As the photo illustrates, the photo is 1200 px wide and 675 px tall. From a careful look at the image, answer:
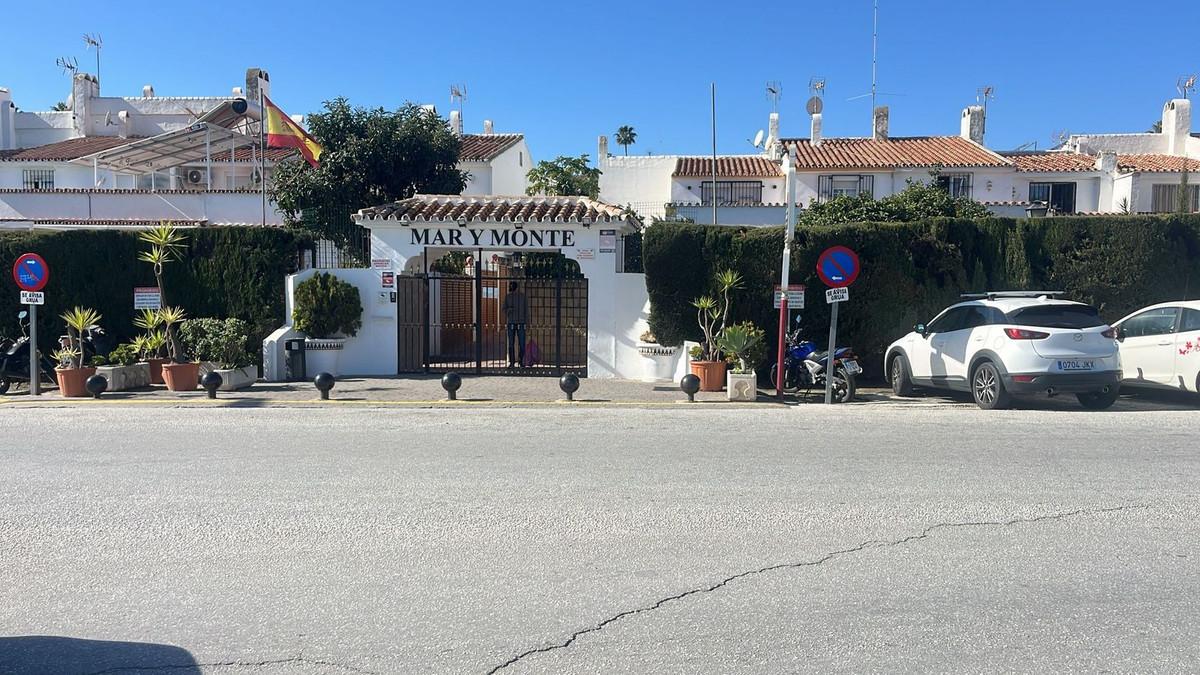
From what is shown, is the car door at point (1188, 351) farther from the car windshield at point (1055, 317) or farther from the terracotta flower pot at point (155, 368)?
the terracotta flower pot at point (155, 368)

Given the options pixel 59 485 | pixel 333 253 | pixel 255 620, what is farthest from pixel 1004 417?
pixel 333 253

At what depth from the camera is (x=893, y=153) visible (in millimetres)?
32281

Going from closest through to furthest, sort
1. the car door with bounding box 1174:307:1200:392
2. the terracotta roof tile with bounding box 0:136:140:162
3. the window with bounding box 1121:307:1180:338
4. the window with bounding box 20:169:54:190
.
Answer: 1. the car door with bounding box 1174:307:1200:392
2. the window with bounding box 1121:307:1180:338
3. the terracotta roof tile with bounding box 0:136:140:162
4. the window with bounding box 20:169:54:190

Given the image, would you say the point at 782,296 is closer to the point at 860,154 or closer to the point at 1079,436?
the point at 1079,436

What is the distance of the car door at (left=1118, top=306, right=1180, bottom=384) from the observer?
11.8 metres

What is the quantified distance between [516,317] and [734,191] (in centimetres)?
1810

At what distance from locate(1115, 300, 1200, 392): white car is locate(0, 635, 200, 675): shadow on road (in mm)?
12810

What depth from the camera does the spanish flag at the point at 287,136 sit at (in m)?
17.9

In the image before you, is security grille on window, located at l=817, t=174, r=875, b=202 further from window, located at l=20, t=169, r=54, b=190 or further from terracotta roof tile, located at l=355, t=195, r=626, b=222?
window, located at l=20, t=169, r=54, b=190

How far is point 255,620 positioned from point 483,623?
1.18 metres

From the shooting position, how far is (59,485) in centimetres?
692

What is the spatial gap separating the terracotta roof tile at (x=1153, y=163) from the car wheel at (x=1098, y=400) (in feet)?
82.2

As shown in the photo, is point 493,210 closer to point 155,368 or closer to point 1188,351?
point 155,368

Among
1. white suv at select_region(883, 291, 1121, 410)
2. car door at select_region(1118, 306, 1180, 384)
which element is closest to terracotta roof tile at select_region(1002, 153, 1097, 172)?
car door at select_region(1118, 306, 1180, 384)
